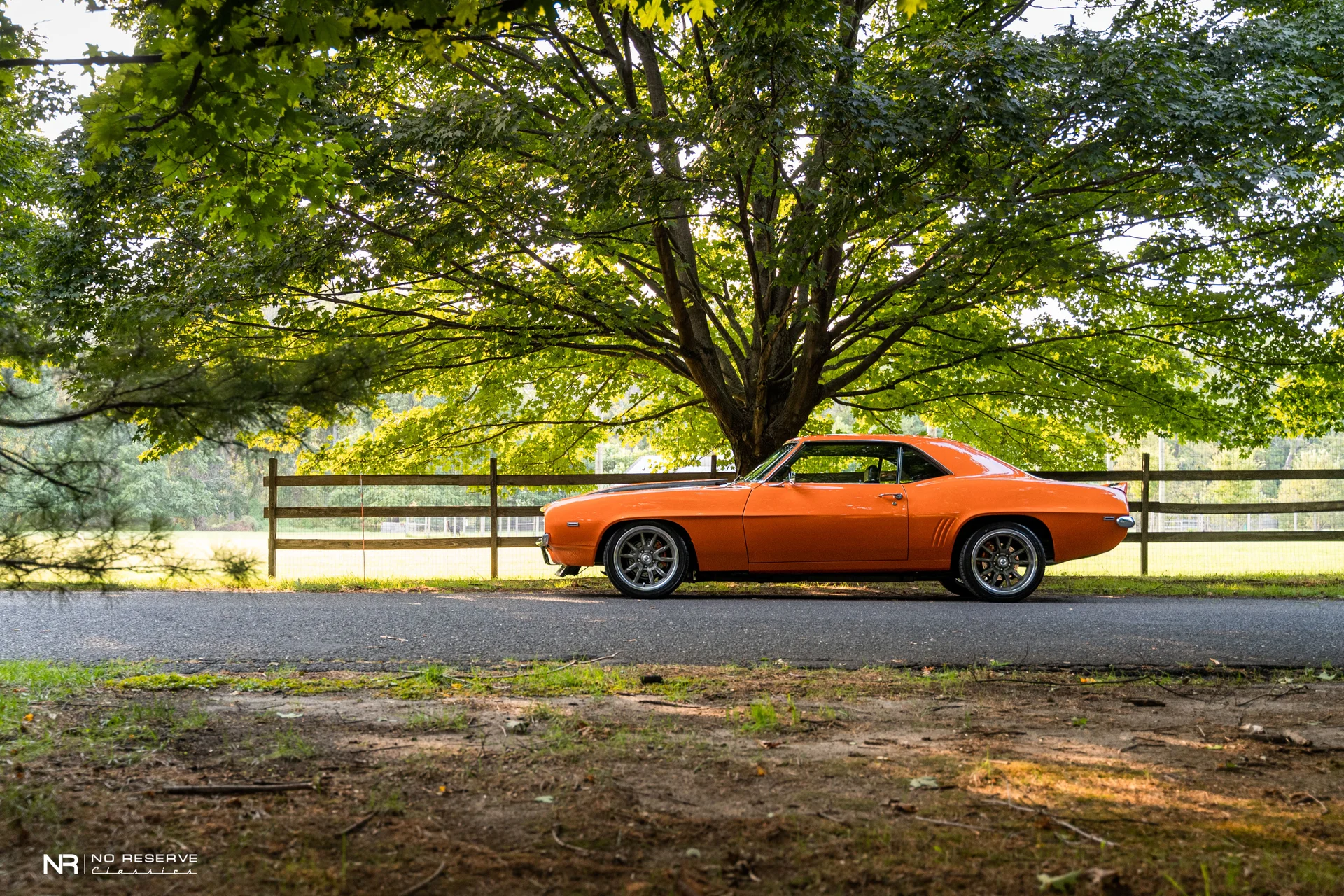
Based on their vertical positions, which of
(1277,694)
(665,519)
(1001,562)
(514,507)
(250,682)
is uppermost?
(514,507)

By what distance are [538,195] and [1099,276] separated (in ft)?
20.2

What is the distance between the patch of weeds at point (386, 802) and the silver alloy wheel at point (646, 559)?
662 centimetres

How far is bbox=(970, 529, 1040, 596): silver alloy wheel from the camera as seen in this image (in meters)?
9.89

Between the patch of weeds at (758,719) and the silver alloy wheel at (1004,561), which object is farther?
the silver alloy wheel at (1004,561)

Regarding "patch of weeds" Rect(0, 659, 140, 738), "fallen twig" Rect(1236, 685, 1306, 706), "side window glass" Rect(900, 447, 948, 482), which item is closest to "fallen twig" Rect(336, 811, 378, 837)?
"patch of weeds" Rect(0, 659, 140, 738)

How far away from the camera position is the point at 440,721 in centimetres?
423

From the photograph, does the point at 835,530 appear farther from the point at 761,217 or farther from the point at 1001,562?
the point at 761,217

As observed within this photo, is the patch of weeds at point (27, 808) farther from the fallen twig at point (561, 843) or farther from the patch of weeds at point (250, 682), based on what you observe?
the patch of weeds at point (250, 682)

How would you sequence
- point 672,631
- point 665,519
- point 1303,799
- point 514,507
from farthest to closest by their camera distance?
point 514,507, point 665,519, point 672,631, point 1303,799

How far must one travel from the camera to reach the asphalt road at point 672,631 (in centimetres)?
631

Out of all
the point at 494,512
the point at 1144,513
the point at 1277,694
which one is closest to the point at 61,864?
the point at 1277,694

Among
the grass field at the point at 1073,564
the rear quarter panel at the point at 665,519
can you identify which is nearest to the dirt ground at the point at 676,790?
the rear quarter panel at the point at 665,519

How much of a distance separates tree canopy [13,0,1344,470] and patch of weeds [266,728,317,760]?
2.47m

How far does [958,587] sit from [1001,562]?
1.76 ft
